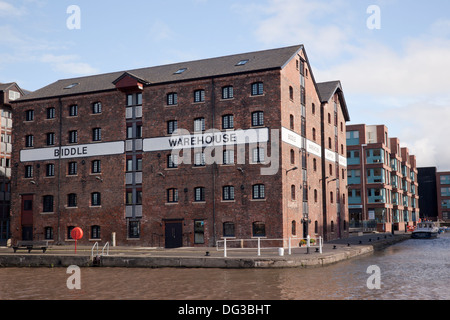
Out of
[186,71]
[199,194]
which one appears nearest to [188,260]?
[199,194]

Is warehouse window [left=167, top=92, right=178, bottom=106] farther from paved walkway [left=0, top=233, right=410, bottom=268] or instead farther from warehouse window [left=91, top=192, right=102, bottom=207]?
paved walkway [left=0, top=233, right=410, bottom=268]

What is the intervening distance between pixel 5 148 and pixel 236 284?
4168cm

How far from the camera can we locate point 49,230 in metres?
39.5

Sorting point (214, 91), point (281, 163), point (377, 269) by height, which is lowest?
point (377, 269)

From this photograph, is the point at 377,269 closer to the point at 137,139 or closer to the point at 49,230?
the point at 137,139

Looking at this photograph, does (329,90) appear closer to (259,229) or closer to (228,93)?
(228,93)

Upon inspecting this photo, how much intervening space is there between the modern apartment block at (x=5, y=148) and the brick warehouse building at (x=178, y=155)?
11.8 m

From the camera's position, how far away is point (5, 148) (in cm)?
5275

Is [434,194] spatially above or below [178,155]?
below

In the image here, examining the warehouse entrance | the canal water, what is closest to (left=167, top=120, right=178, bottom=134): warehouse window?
the warehouse entrance

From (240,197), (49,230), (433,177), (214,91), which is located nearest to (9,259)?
(49,230)

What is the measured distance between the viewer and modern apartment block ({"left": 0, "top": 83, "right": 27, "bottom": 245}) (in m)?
52.1

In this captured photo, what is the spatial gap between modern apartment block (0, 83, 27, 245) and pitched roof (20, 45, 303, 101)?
10.3 meters
